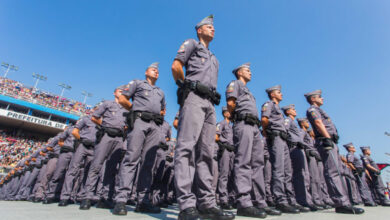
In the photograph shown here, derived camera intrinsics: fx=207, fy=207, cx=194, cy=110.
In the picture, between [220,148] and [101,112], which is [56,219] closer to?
[101,112]

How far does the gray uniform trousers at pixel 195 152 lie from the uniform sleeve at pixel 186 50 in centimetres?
49

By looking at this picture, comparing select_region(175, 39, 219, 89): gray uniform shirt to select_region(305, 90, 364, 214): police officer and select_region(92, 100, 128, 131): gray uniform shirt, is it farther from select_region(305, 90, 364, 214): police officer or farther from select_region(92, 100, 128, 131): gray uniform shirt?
select_region(305, 90, 364, 214): police officer

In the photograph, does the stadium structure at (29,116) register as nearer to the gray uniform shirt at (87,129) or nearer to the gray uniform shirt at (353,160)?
the gray uniform shirt at (87,129)

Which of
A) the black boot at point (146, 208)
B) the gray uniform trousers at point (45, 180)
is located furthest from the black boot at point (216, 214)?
the gray uniform trousers at point (45, 180)

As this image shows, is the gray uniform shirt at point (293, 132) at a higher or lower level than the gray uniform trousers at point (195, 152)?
higher

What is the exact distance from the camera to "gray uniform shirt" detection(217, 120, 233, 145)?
6.09m

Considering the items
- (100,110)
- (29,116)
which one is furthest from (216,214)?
(29,116)

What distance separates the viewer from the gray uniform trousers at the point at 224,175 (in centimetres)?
503

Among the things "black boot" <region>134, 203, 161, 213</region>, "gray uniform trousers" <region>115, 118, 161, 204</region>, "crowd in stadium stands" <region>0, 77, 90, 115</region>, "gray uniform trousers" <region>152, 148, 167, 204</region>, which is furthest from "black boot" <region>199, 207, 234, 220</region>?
"crowd in stadium stands" <region>0, 77, 90, 115</region>

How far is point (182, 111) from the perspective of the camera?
94.1 inches

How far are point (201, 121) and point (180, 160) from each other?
505 mm

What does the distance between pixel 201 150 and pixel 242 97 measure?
1586 millimetres

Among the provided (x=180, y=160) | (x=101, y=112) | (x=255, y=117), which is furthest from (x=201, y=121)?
(x=101, y=112)

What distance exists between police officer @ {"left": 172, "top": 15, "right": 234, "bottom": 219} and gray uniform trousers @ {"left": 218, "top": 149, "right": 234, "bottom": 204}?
9.19 feet
